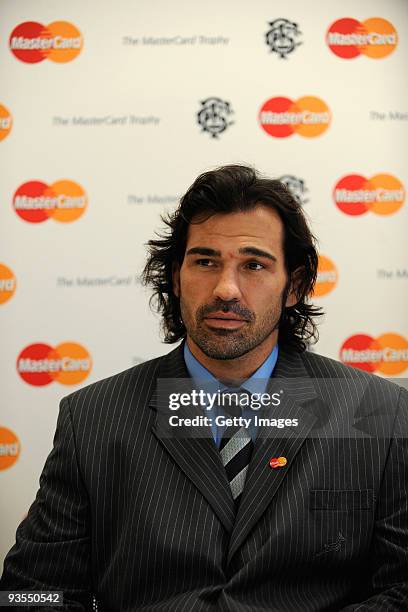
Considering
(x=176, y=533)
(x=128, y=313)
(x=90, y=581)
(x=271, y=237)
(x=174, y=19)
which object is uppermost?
(x=174, y=19)

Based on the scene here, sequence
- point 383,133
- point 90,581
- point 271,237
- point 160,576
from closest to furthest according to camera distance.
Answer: point 160,576 → point 90,581 → point 271,237 → point 383,133

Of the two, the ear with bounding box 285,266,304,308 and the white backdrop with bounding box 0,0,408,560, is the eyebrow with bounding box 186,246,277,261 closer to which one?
the ear with bounding box 285,266,304,308

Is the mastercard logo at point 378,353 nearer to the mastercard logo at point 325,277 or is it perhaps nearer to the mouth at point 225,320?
the mastercard logo at point 325,277

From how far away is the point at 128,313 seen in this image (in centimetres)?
286

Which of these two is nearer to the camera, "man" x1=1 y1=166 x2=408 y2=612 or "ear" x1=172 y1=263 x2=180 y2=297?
"man" x1=1 y1=166 x2=408 y2=612

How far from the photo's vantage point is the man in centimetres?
141

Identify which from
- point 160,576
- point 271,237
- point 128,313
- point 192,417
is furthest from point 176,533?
point 128,313

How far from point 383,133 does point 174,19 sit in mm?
1046

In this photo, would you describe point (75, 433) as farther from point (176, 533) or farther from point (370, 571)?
point (370, 571)

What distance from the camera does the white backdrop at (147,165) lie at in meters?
2.85

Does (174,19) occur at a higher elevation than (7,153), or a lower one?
higher

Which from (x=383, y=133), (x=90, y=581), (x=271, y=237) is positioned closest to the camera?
(x=90, y=581)

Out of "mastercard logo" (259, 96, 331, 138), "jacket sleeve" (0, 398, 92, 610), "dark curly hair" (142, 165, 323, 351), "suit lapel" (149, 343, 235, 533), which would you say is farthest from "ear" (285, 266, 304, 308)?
"mastercard logo" (259, 96, 331, 138)

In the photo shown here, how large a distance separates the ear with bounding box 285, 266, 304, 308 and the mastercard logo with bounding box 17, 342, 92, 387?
1.23 m
